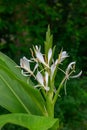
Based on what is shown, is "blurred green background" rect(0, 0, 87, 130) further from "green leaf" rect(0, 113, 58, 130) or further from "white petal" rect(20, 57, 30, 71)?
"green leaf" rect(0, 113, 58, 130)

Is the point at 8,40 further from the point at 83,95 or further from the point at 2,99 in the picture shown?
the point at 2,99

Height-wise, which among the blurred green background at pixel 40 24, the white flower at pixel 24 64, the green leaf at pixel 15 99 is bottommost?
the green leaf at pixel 15 99

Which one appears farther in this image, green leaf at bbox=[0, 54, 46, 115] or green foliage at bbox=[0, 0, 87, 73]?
green foliage at bbox=[0, 0, 87, 73]

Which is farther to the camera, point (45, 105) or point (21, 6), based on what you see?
point (21, 6)

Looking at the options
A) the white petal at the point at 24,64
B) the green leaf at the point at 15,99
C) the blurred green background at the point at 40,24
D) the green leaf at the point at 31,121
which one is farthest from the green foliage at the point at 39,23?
the green leaf at the point at 31,121

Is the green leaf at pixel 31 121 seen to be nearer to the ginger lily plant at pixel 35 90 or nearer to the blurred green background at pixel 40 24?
the ginger lily plant at pixel 35 90

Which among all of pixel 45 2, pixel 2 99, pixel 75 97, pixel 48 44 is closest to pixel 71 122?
pixel 75 97

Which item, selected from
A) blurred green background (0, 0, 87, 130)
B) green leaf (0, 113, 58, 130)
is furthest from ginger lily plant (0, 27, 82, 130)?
blurred green background (0, 0, 87, 130)

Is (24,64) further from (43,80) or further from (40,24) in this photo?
(40,24)
